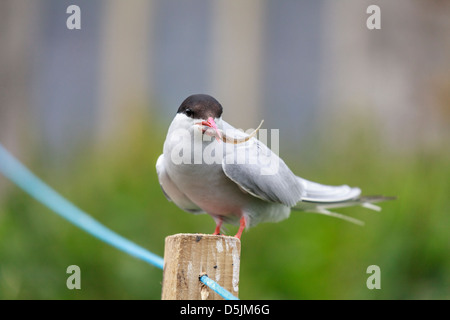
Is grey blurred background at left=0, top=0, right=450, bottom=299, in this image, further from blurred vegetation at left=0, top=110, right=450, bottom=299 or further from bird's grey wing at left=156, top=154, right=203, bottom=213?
bird's grey wing at left=156, top=154, right=203, bottom=213

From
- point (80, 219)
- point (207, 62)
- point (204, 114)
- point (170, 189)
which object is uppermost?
point (207, 62)

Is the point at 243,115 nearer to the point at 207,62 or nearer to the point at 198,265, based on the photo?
the point at 207,62

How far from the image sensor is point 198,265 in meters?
1.85

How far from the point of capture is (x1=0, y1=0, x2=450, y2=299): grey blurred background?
3629 mm

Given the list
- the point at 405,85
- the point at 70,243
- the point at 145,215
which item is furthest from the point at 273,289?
the point at 405,85

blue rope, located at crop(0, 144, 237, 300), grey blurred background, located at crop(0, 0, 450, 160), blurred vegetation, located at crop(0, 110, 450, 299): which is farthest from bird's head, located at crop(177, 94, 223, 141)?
grey blurred background, located at crop(0, 0, 450, 160)

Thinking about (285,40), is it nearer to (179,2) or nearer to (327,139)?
(179,2)

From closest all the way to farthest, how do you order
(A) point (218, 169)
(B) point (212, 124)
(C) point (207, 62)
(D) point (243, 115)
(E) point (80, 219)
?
(B) point (212, 124) → (A) point (218, 169) → (E) point (80, 219) → (D) point (243, 115) → (C) point (207, 62)

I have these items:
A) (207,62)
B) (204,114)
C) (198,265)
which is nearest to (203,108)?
(204,114)

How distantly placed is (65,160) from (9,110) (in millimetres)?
1208

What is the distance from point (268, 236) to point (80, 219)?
1580 mm

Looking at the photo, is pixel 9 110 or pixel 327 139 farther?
pixel 9 110

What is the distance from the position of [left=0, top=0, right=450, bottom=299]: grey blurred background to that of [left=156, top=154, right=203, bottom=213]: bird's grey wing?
1.03 meters

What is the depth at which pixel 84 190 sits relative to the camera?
4.15m
